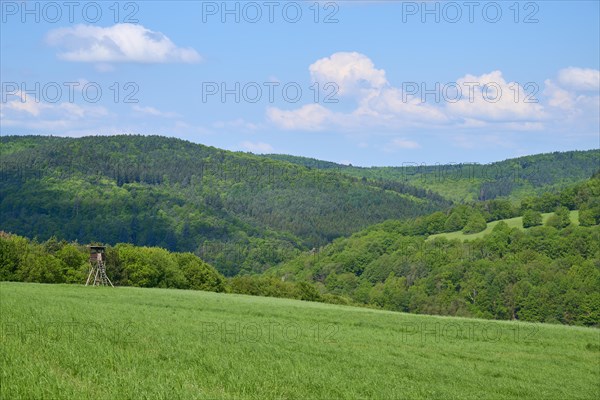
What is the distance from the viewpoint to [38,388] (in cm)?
1195

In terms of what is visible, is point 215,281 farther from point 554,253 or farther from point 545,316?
point 554,253

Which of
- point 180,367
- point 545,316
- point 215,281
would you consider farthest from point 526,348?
point 545,316

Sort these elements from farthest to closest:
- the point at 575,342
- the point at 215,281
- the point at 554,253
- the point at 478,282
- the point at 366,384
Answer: the point at 554,253 → the point at 478,282 → the point at 215,281 → the point at 575,342 → the point at 366,384

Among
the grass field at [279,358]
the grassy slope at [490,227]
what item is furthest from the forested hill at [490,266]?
the grass field at [279,358]

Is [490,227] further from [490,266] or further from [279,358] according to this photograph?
[279,358]

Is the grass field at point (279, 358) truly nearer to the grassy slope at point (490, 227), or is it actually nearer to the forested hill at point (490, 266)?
the forested hill at point (490, 266)

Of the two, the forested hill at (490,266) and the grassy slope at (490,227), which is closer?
the forested hill at (490,266)

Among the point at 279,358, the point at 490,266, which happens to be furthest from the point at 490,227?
the point at 279,358

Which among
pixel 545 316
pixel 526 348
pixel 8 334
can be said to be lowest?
pixel 545 316

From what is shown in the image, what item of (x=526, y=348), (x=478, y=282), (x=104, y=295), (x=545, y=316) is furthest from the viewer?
(x=478, y=282)

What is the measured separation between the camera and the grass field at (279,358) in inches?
580

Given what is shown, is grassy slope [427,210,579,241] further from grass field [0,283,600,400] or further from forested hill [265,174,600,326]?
grass field [0,283,600,400]

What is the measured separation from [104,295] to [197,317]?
20244mm

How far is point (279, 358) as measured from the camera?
24078mm
